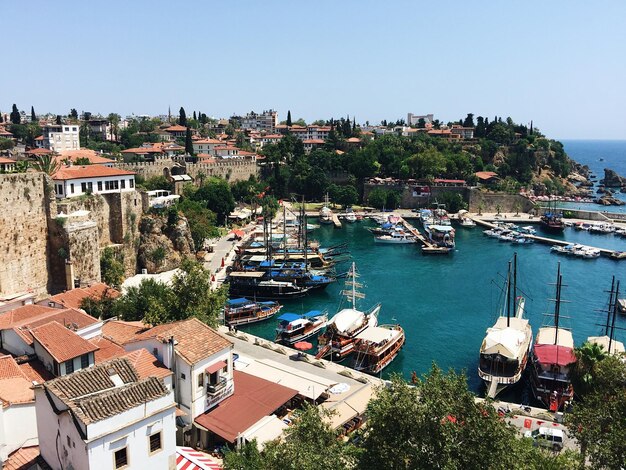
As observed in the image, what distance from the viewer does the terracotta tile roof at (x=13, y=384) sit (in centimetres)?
1514

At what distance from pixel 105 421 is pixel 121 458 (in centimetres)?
119

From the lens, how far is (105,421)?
12.2 m

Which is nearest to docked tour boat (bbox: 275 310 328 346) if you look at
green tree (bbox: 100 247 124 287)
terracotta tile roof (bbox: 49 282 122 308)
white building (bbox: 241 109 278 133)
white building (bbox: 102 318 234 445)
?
terracotta tile roof (bbox: 49 282 122 308)

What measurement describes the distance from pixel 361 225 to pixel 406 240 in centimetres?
1074

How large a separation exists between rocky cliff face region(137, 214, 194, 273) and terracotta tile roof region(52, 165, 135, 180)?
433 centimetres

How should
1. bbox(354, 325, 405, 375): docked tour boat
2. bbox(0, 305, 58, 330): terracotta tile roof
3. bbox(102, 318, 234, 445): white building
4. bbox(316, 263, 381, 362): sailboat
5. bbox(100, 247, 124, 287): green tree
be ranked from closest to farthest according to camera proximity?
1. bbox(102, 318, 234, 445): white building
2. bbox(0, 305, 58, 330): terracotta tile roof
3. bbox(354, 325, 405, 375): docked tour boat
4. bbox(316, 263, 381, 362): sailboat
5. bbox(100, 247, 124, 287): green tree

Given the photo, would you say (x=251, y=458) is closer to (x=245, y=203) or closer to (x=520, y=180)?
(x=245, y=203)

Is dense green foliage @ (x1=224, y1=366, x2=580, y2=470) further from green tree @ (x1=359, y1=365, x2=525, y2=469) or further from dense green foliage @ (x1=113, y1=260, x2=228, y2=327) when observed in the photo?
dense green foliage @ (x1=113, y1=260, x2=228, y2=327)

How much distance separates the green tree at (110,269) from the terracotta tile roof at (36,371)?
17.1 metres

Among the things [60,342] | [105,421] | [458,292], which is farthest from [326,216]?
[105,421]

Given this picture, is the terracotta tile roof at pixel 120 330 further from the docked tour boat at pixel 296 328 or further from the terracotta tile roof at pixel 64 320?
the docked tour boat at pixel 296 328

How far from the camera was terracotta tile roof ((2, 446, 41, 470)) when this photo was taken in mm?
13719

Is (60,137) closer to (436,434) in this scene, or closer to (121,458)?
(121,458)

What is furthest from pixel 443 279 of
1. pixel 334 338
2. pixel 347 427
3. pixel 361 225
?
pixel 347 427
